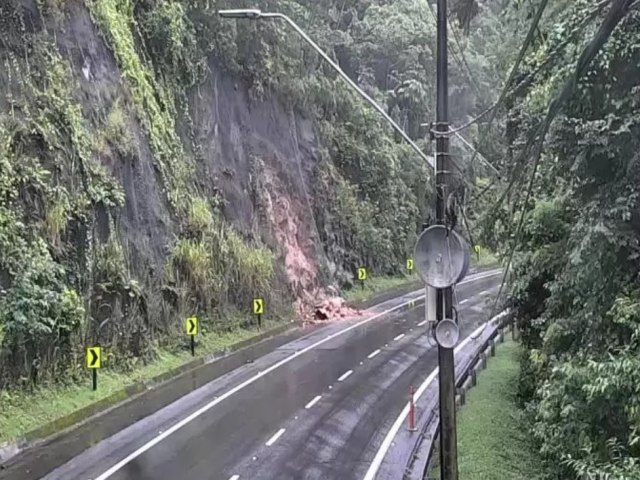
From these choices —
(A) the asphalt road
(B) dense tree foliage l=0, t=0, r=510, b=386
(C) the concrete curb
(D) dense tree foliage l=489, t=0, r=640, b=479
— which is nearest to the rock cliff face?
(B) dense tree foliage l=0, t=0, r=510, b=386

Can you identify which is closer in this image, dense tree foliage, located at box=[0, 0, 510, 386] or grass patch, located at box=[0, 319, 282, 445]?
grass patch, located at box=[0, 319, 282, 445]

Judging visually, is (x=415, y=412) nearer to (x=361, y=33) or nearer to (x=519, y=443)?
(x=519, y=443)

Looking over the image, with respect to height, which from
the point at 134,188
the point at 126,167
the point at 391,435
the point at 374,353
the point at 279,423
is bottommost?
the point at 374,353

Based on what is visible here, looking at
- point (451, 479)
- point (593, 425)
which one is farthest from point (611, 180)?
point (451, 479)

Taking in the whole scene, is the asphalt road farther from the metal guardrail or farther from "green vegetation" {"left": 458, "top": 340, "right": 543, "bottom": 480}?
"green vegetation" {"left": 458, "top": 340, "right": 543, "bottom": 480}

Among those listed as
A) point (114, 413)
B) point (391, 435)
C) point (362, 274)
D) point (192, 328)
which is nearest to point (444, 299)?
point (391, 435)

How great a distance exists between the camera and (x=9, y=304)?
49.5 ft

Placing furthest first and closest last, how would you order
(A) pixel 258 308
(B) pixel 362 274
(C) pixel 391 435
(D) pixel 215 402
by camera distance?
(B) pixel 362 274 < (A) pixel 258 308 < (D) pixel 215 402 < (C) pixel 391 435

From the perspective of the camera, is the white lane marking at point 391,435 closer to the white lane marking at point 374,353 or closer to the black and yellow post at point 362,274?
the white lane marking at point 374,353

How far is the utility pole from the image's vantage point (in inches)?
373

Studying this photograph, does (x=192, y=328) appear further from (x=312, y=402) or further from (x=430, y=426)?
(x=430, y=426)

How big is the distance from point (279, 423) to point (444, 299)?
303 inches

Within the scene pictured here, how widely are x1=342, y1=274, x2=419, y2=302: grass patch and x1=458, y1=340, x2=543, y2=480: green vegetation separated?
18776 millimetres

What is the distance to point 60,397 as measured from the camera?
54.5ft
